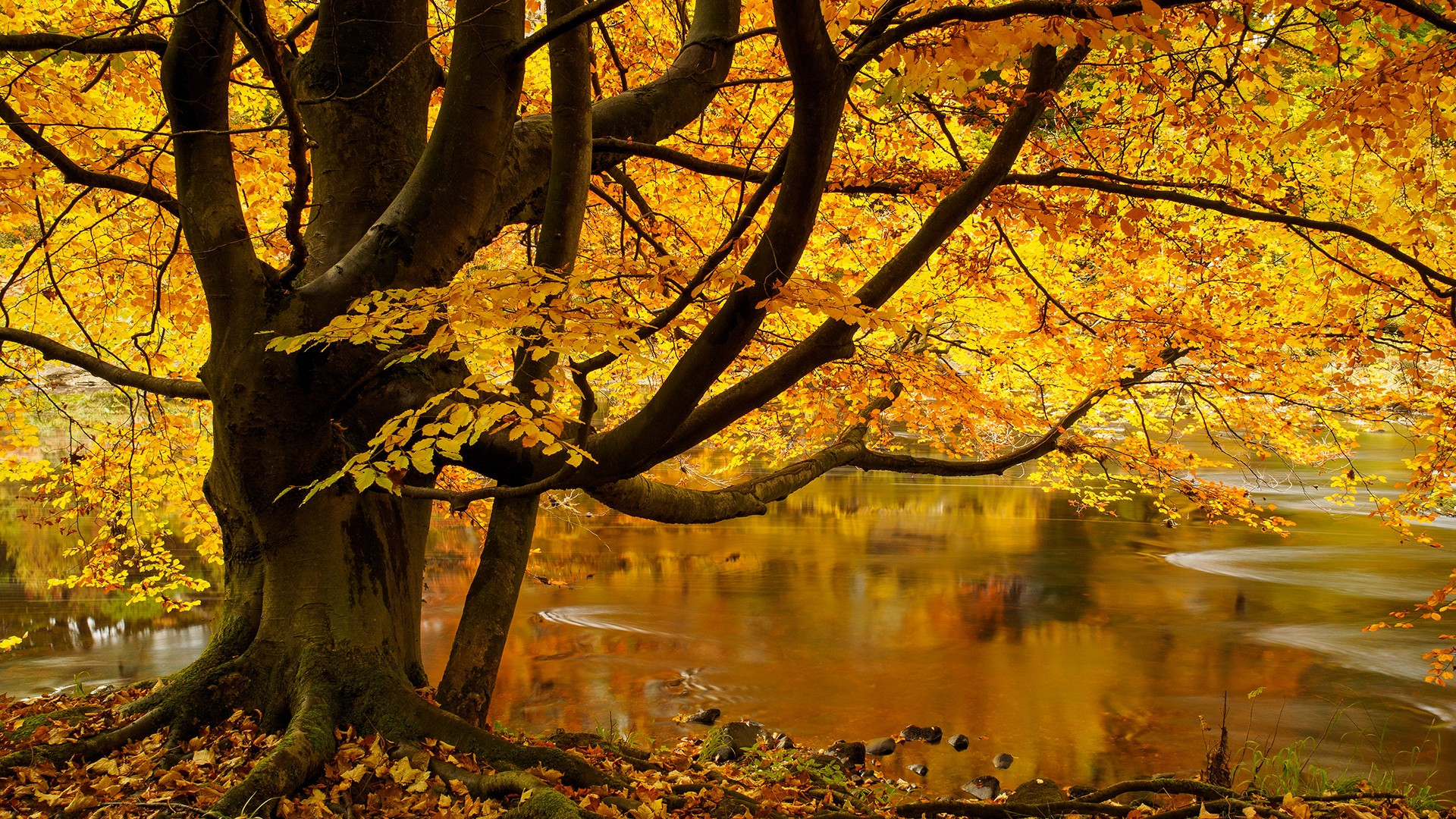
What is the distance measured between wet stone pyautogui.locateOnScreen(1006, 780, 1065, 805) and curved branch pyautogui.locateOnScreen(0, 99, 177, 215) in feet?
16.2

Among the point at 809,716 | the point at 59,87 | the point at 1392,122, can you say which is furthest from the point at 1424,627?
the point at 59,87

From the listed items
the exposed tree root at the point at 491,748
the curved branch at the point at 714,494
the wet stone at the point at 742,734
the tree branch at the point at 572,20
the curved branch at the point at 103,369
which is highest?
the tree branch at the point at 572,20

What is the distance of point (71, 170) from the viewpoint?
3328 mm

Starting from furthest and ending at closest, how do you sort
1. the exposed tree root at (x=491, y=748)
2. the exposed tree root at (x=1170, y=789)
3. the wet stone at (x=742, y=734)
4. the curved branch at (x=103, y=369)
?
the wet stone at (x=742, y=734)
the exposed tree root at (x=1170, y=789)
the curved branch at (x=103, y=369)
the exposed tree root at (x=491, y=748)

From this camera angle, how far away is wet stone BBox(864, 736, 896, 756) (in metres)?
8.12

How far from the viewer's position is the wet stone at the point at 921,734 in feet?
27.9

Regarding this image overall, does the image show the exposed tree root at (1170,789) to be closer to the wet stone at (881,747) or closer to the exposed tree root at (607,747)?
the exposed tree root at (607,747)

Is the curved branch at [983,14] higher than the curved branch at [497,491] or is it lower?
higher

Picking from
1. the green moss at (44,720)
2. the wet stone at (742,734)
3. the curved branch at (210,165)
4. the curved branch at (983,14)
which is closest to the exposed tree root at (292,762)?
the green moss at (44,720)

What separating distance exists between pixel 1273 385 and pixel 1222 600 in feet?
31.7

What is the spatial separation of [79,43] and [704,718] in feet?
26.2

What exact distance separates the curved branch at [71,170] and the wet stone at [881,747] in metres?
7.20

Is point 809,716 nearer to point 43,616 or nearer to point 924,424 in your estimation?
point 924,424

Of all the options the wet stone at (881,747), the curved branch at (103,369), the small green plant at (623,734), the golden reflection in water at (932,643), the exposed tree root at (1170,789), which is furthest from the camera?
the golden reflection in water at (932,643)
